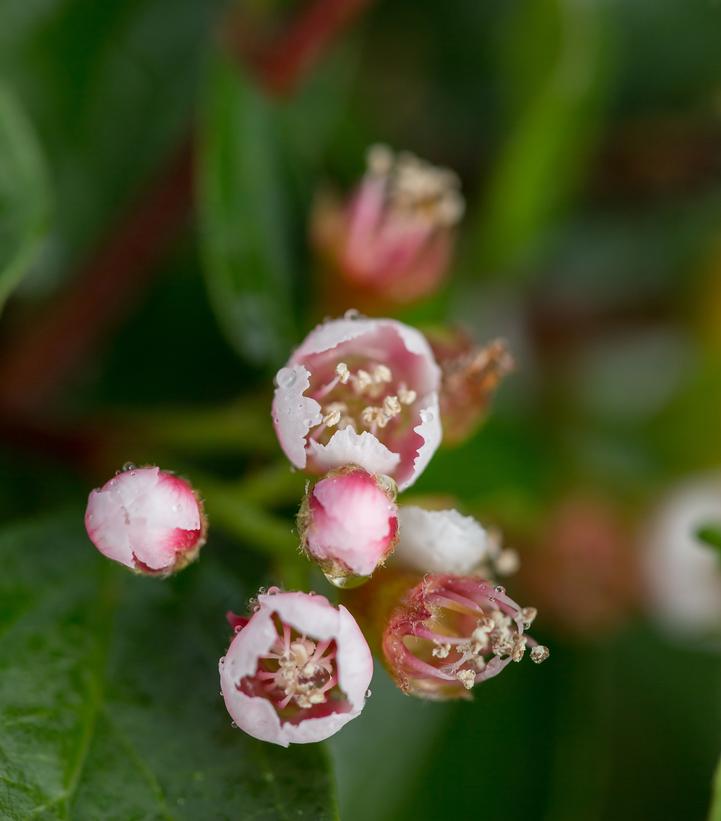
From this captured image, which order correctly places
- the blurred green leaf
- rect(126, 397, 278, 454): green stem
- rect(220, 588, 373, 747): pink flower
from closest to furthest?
rect(220, 588, 373, 747): pink flower < rect(126, 397, 278, 454): green stem < the blurred green leaf

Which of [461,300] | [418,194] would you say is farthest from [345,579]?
[461,300]

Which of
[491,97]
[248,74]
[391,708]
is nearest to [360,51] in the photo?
[491,97]

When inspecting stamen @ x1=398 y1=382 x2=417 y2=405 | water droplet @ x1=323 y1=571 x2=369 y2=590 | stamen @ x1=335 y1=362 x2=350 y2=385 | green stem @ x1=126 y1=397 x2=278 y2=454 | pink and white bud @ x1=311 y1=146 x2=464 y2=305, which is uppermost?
stamen @ x1=335 y1=362 x2=350 y2=385

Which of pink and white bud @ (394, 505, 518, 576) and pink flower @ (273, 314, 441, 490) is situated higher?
pink flower @ (273, 314, 441, 490)

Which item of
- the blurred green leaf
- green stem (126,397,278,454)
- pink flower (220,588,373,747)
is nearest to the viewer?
pink flower (220,588,373,747)

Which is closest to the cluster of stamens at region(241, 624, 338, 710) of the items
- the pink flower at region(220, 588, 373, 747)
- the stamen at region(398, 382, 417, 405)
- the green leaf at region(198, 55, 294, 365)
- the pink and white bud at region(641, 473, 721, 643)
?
the pink flower at region(220, 588, 373, 747)

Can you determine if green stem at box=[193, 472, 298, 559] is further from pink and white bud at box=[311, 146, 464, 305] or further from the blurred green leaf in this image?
the blurred green leaf
